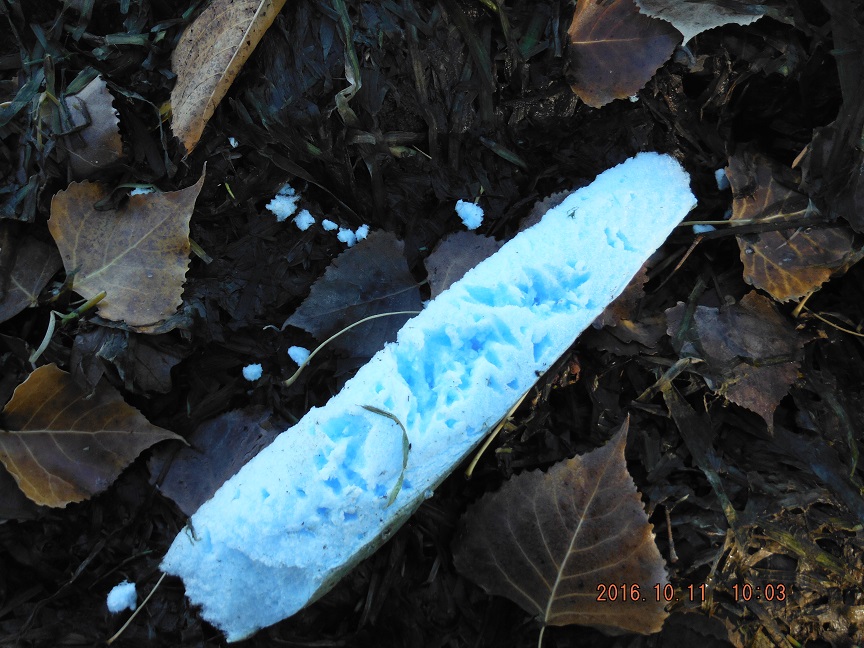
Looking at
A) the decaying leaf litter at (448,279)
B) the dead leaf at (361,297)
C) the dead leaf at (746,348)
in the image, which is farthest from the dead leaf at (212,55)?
the dead leaf at (746,348)

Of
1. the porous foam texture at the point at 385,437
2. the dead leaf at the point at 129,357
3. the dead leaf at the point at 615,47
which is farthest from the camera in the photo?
the dead leaf at the point at 615,47

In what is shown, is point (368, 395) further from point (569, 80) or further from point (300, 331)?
point (569, 80)

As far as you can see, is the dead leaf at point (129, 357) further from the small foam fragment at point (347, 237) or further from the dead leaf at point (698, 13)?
the dead leaf at point (698, 13)

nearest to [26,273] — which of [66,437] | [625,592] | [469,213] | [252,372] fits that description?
[66,437]

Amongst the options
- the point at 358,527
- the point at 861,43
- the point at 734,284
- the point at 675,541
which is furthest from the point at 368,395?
the point at 861,43

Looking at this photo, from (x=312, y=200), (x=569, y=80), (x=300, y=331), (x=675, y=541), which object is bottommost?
(x=675, y=541)

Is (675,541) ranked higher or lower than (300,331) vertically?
lower
